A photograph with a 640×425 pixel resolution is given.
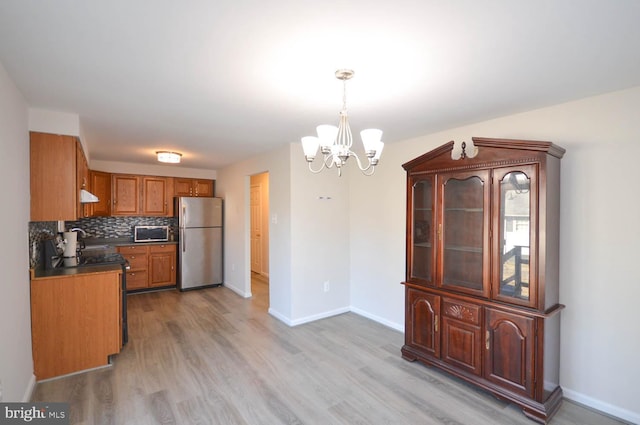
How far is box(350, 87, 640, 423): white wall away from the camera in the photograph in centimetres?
219

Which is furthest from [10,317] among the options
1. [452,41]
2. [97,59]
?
[452,41]

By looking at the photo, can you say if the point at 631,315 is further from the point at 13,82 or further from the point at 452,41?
the point at 13,82

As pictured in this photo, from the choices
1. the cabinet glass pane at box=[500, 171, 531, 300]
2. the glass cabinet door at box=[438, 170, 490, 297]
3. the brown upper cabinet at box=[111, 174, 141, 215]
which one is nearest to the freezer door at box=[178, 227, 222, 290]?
the brown upper cabinet at box=[111, 174, 141, 215]

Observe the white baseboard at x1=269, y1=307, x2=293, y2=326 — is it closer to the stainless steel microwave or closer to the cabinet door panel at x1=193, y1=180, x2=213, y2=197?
the stainless steel microwave

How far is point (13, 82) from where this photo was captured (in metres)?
2.10

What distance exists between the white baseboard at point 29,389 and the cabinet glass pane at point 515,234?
→ 366 centimetres

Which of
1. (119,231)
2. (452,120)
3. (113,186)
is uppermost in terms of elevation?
(452,120)

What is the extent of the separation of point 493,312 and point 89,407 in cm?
314

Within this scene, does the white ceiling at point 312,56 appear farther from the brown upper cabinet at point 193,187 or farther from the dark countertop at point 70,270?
the brown upper cabinet at point 193,187

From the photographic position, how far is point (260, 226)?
6922mm

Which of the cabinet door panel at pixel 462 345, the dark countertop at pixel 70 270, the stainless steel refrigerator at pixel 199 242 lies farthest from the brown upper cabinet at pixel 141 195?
the cabinet door panel at pixel 462 345

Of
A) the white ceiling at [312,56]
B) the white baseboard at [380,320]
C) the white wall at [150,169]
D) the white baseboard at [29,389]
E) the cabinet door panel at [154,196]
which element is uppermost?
the white ceiling at [312,56]

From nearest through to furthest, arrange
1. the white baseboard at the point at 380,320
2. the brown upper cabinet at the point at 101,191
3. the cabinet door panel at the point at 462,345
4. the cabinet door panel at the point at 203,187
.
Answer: the cabinet door panel at the point at 462,345 → the white baseboard at the point at 380,320 → the brown upper cabinet at the point at 101,191 → the cabinet door panel at the point at 203,187

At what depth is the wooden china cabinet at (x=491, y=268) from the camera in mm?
2238
